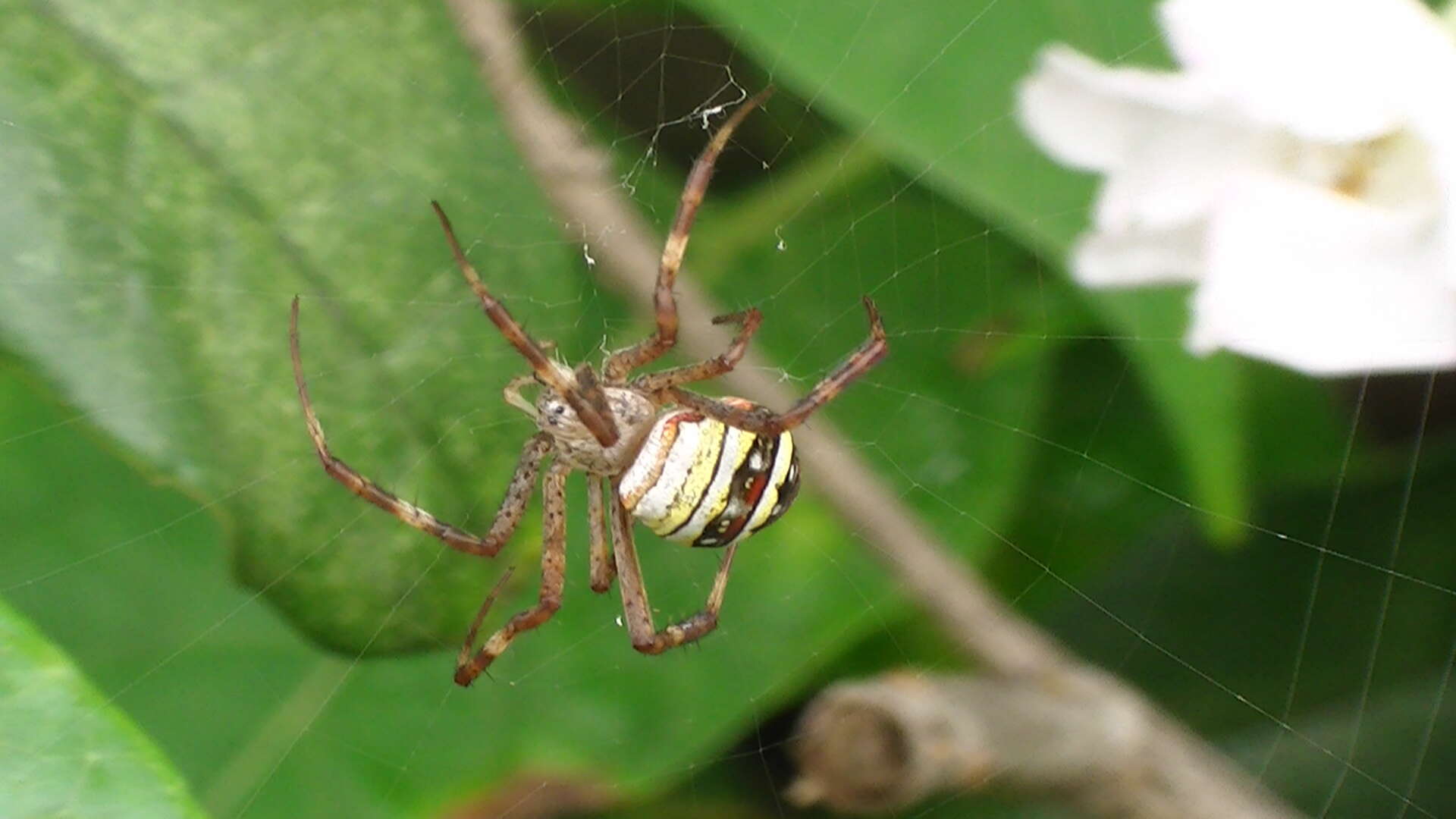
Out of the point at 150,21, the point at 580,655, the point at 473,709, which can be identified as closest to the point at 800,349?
the point at 580,655

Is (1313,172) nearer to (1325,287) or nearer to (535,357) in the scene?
(1325,287)

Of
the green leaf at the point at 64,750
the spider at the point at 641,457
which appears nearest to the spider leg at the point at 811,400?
the spider at the point at 641,457

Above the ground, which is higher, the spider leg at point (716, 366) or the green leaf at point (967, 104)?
the green leaf at point (967, 104)

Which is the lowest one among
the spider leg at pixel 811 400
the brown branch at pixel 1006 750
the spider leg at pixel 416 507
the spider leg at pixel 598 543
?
the brown branch at pixel 1006 750

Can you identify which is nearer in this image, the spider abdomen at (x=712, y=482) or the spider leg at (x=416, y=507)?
the spider leg at (x=416, y=507)

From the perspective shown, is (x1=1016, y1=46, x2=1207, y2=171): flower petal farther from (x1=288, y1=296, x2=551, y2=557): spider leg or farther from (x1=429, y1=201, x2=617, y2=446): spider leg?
(x1=288, y1=296, x2=551, y2=557): spider leg

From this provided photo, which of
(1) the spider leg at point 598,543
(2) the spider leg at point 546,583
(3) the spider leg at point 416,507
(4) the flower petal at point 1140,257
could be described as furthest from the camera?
(1) the spider leg at point 598,543

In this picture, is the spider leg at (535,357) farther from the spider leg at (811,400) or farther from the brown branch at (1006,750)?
the brown branch at (1006,750)

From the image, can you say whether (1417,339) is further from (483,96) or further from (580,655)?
(580,655)
